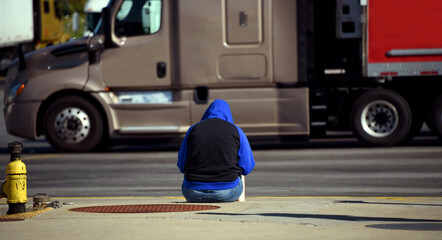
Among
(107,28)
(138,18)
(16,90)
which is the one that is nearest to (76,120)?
(16,90)

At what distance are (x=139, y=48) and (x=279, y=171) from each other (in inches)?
155

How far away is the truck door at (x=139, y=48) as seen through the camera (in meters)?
16.4

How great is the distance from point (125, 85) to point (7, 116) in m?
2.15

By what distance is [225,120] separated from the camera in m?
9.23

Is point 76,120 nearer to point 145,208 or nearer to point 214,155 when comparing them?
point 145,208

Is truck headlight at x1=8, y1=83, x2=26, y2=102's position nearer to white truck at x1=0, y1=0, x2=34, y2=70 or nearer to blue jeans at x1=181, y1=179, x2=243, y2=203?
blue jeans at x1=181, y1=179, x2=243, y2=203

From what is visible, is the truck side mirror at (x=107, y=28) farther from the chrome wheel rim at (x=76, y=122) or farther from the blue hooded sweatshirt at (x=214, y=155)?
the blue hooded sweatshirt at (x=214, y=155)

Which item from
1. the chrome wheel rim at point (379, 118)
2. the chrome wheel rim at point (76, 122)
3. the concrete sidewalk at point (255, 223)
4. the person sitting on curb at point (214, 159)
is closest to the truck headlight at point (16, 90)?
the chrome wheel rim at point (76, 122)

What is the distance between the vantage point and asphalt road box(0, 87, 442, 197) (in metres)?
11.8

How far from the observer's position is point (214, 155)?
29.6 ft

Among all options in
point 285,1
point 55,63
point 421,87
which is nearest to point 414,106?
point 421,87

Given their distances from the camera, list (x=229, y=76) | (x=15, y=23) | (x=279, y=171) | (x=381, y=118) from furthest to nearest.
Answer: (x=15, y=23) < (x=381, y=118) < (x=229, y=76) < (x=279, y=171)

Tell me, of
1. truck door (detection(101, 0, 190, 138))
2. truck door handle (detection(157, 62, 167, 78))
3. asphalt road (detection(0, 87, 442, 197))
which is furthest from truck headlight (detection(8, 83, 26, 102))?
truck door handle (detection(157, 62, 167, 78))

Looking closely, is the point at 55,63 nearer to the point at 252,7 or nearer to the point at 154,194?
the point at 252,7
